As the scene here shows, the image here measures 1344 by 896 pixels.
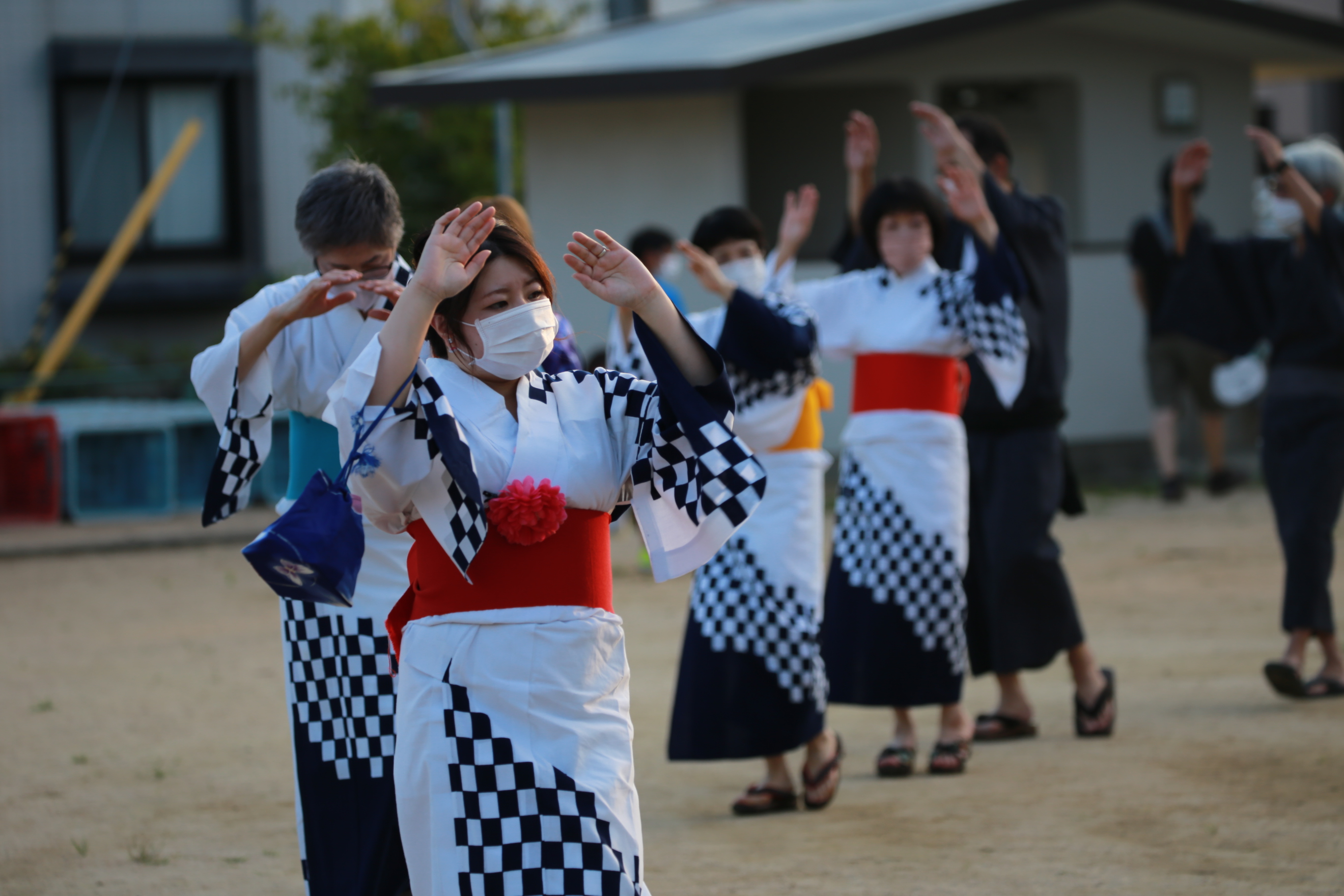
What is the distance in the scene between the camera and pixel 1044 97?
14.9 m

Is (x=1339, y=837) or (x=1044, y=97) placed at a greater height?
(x=1044, y=97)

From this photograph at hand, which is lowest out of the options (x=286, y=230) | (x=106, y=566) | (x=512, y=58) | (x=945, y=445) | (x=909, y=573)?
(x=106, y=566)

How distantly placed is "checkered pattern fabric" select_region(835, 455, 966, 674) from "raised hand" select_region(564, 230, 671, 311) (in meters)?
2.79

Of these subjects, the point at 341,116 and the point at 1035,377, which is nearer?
the point at 1035,377

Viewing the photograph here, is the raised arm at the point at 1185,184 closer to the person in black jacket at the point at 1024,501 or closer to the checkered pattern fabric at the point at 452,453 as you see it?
the person in black jacket at the point at 1024,501

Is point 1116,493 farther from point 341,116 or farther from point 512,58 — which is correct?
point 341,116

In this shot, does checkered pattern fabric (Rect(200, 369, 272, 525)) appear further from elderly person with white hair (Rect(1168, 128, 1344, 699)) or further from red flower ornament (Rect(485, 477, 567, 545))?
elderly person with white hair (Rect(1168, 128, 1344, 699))

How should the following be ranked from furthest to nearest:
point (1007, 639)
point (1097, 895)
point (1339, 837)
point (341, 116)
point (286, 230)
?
1. point (286, 230)
2. point (341, 116)
3. point (1007, 639)
4. point (1339, 837)
5. point (1097, 895)

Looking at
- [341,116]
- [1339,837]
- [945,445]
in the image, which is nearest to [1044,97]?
[341,116]

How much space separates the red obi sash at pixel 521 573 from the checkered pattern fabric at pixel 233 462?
882mm

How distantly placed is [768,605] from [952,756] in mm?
955

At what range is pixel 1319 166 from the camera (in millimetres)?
6668

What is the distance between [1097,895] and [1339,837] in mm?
907

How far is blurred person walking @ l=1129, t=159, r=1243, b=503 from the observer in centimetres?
1244
